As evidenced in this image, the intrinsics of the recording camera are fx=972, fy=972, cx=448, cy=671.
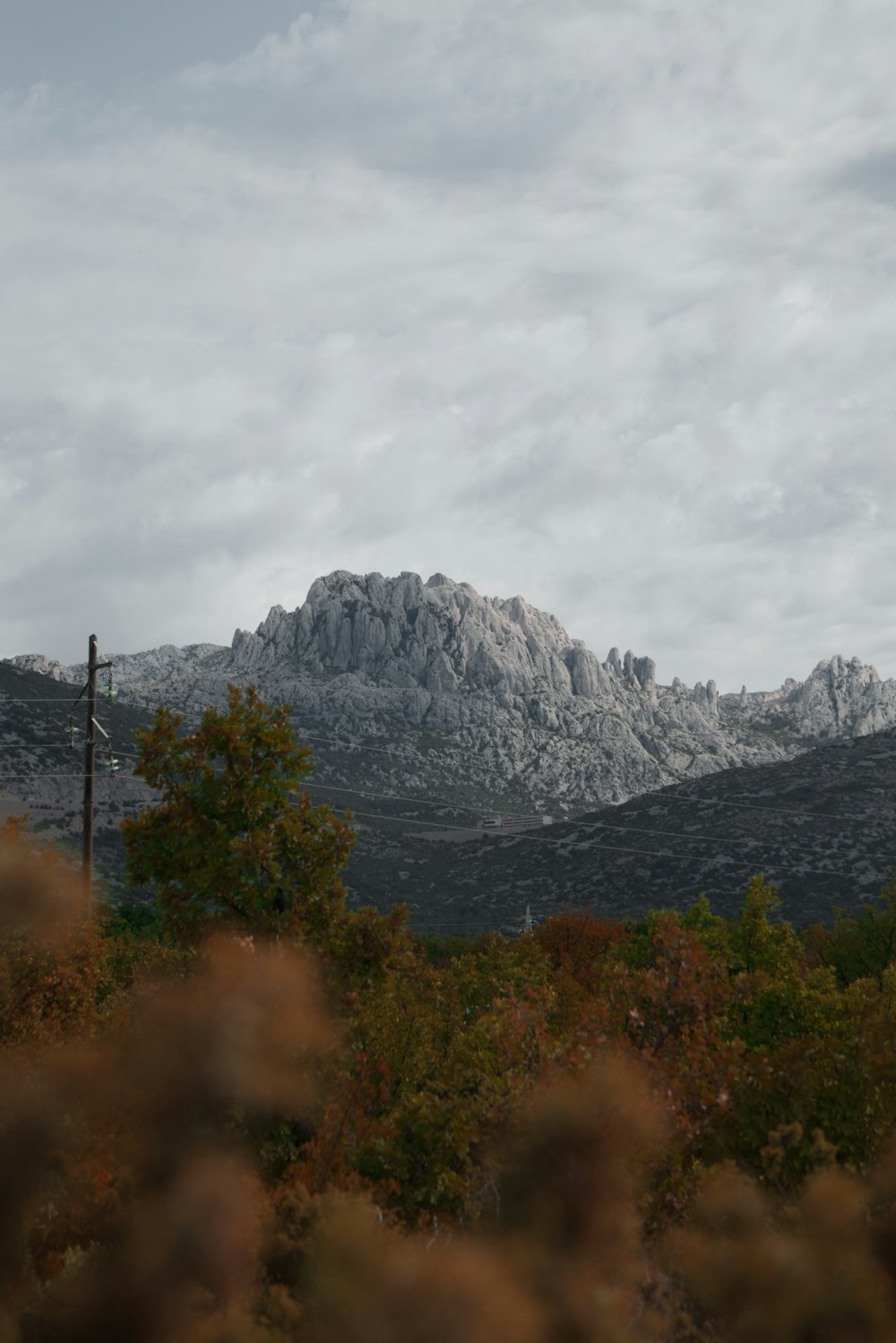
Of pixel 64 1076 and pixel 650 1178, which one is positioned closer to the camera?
pixel 64 1076

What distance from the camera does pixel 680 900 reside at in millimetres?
114375

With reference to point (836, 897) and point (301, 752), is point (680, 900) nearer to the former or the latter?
point (836, 897)

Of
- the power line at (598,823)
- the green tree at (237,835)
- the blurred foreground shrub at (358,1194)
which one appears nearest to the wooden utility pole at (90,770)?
the green tree at (237,835)

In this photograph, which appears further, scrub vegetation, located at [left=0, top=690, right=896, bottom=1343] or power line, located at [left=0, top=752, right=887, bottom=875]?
power line, located at [left=0, top=752, right=887, bottom=875]

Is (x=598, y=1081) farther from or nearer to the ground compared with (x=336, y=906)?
nearer to the ground

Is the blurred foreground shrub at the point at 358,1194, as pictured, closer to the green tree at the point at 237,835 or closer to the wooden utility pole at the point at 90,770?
the green tree at the point at 237,835

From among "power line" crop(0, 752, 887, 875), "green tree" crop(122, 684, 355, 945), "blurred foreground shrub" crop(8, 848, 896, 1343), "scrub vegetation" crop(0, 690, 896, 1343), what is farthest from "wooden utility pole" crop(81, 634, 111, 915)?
"power line" crop(0, 752, 887, 875)

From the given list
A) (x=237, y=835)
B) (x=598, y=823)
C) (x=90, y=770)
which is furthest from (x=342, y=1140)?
(x=598, y=823)

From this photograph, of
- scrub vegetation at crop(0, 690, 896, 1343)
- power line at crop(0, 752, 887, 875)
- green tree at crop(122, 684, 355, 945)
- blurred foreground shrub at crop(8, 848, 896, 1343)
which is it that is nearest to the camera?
blurred foreground shrub at crop(8, 848, 896, 1343)

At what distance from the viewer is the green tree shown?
17641mm

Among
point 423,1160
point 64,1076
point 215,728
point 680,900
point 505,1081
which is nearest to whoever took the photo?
point 64,1076

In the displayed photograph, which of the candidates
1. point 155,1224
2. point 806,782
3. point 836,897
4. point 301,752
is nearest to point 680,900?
point 836,897

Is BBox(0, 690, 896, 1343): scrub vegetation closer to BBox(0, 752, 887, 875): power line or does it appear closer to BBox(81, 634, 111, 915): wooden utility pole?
BBox(81, 634, 111, 915): wooden utility pole

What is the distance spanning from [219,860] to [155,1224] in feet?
24.1
